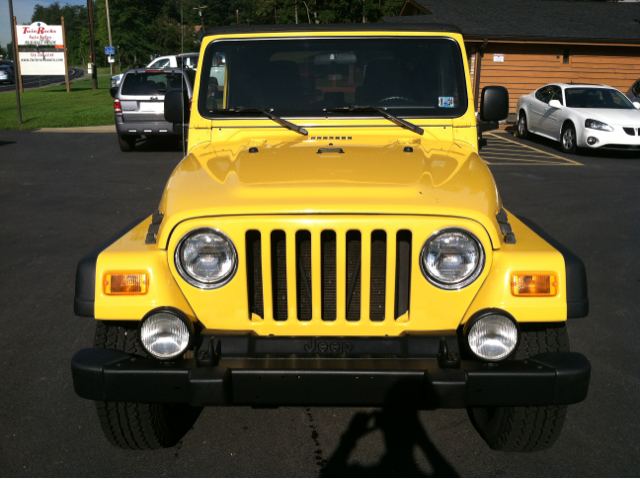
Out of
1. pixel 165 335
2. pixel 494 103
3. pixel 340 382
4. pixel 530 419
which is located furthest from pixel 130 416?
pixel 494 103

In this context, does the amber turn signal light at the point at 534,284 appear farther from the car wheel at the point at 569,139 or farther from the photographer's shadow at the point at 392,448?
the car wheel at the point at 569,139

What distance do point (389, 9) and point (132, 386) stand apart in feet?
134

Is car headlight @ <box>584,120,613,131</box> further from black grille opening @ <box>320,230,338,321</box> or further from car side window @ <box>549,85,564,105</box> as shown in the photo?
black grille opening @ <box>320,230,338,321</box>

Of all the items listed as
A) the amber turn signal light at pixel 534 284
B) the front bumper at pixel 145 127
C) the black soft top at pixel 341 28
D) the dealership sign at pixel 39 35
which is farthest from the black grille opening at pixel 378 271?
the dealership sign at pixel 39 35

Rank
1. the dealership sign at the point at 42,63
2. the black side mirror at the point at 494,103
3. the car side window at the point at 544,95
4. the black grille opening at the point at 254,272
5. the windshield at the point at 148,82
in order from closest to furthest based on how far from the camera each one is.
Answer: the black grille opening at the point at 254,272
the black side mirror at the point at 494,103
the windshield at the point at 148,82
the car side window at the point at 544,95
the dealership sign at the point at 42,63

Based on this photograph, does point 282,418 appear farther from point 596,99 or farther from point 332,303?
point 596,99

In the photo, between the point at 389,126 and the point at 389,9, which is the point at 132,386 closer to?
the point at 389,126

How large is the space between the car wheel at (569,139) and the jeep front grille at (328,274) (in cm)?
1346

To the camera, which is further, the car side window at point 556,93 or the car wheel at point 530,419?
the car side window at point 556,93

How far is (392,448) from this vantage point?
136 inches

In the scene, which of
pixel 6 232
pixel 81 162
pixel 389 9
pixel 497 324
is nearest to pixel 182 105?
pixel 497 324

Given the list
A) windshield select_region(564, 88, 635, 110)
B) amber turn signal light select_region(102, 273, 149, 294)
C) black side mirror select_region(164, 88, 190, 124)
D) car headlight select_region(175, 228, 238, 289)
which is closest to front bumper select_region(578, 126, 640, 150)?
windshield select_region(564, 88, 635, 110)

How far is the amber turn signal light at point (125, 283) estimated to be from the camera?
2.94 m

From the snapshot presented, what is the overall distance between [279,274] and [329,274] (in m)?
0.21
